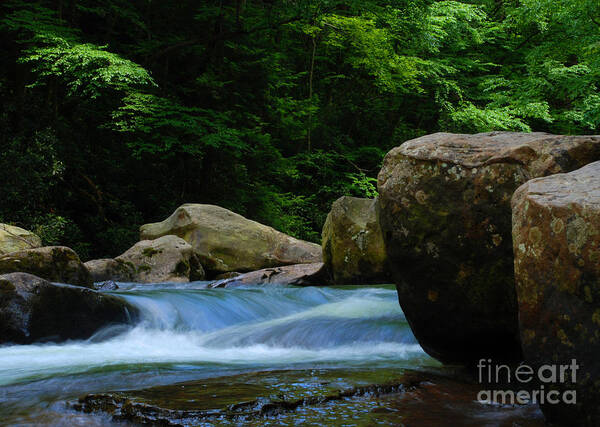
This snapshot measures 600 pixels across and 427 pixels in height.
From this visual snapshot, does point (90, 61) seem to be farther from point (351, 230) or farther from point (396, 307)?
point (396, 307)

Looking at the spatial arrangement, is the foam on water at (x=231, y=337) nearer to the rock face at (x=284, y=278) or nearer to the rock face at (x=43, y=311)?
the rock face at (x=43, y=311)

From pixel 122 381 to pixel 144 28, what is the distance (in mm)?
13329

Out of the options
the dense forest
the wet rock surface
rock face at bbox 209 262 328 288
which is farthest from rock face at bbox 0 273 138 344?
the dense forest

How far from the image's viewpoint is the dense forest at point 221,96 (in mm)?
13227

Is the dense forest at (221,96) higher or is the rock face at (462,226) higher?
the dense forest at (221,96)

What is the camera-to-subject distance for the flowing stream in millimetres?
3639

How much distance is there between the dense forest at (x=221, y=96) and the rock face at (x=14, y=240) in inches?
89.2

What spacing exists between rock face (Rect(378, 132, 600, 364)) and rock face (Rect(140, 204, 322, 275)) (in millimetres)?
8126

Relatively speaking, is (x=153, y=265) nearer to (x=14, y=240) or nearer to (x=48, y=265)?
(x=14, y=240)

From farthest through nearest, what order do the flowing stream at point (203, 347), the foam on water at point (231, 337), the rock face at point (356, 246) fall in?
the rock face at point (356, 246)
the foam on water at point (231, 337)
the flowing stream at point (203, 347)

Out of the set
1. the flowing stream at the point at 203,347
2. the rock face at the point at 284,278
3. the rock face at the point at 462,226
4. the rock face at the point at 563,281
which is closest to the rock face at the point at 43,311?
the flowing stream at the point at 203,347

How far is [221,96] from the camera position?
15.8 m

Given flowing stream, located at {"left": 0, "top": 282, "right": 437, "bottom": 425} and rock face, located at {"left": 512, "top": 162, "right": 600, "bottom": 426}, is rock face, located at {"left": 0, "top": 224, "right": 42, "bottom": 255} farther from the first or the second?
rock face, located at {"left": 512, "top": 162, "right": 600, "bottom": 426}

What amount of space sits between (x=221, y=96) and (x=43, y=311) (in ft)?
36.4
